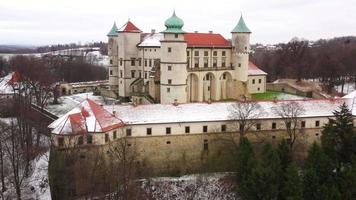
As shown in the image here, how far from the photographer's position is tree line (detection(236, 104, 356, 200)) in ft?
104

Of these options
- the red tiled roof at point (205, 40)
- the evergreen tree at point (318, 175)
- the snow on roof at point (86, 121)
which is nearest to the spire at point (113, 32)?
the red tiled roof at point (205, 40)

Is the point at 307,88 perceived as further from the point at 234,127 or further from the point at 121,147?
the point at 121,147

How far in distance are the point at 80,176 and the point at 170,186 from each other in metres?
8.51

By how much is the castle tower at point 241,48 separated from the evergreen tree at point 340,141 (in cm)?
2437

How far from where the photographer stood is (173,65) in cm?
5209

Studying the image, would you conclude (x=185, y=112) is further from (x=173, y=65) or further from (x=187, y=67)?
(x=187, y=67)

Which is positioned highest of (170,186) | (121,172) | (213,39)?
(213,39)

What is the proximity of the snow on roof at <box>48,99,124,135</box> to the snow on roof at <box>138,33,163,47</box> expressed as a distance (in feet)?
76.2

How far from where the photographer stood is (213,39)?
2377 inches

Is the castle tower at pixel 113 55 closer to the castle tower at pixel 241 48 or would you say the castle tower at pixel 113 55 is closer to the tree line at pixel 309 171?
the castle tower at pixel 241 48

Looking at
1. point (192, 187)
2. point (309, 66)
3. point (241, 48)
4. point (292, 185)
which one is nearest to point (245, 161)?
point (292, 185)

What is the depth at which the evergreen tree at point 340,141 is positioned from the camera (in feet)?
116

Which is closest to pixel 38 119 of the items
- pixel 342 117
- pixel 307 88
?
pixel 342 117

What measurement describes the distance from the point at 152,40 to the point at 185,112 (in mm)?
22612
